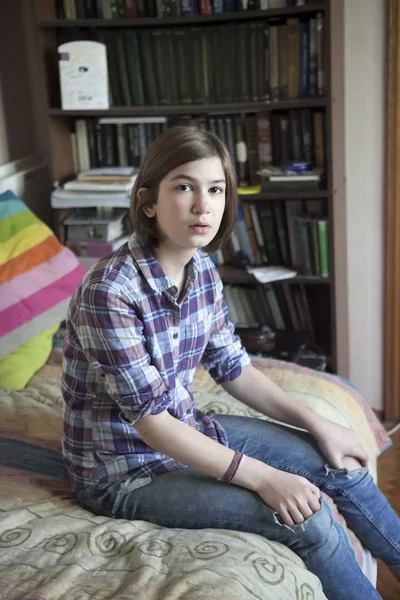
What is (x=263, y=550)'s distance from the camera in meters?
1.15

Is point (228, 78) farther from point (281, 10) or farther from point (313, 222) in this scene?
point (313, 222)

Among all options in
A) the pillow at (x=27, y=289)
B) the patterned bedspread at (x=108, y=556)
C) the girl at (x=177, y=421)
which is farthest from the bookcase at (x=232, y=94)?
the patterned bedspread at (x=108, y=556)

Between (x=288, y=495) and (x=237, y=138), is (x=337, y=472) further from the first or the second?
(x=237, y=138)

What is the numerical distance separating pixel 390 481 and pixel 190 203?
148 centimetres

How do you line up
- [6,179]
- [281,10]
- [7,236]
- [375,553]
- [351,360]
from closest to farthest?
[375,553] < [7,236] < [281,10] < [6,179] < [351,360]

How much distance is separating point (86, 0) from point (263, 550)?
2017 mm

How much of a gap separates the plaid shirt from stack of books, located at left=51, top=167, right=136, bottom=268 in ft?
3.65

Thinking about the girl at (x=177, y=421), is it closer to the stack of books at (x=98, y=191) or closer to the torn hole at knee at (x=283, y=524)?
the torn hole at knee at (x=283, y=524)

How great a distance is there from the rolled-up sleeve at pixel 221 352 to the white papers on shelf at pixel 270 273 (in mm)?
1001

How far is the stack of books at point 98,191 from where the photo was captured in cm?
246

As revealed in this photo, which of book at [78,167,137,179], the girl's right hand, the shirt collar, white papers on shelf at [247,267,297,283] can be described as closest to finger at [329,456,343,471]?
the girl's right hand

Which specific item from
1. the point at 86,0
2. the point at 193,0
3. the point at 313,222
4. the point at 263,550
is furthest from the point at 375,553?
the point at 86,0

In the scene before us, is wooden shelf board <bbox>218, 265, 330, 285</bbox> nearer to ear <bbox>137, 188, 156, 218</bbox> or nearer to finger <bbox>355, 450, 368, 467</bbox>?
finger <bbox>355, 450, 368, 467</bbox>

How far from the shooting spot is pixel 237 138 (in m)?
2.54
